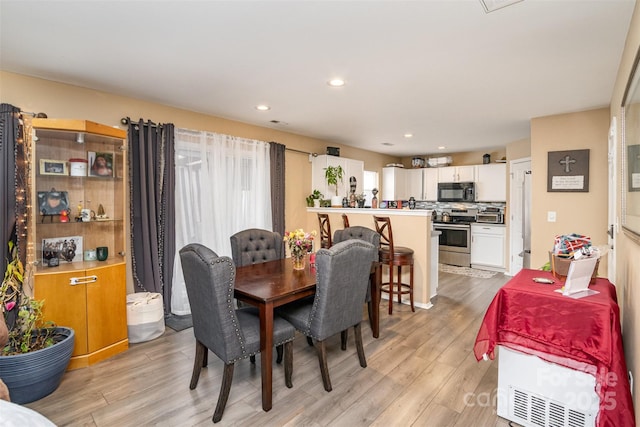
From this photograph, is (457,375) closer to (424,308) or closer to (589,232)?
(424,308)

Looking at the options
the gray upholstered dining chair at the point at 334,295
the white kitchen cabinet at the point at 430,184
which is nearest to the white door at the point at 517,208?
the white kitchen cabinet at the point at 430,184

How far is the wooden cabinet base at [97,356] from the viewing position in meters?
2.61

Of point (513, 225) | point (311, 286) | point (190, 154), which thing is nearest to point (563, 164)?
point (513, 225)

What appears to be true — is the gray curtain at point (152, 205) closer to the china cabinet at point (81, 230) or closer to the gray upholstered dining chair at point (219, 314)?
the china cabinet at point (81, 230)

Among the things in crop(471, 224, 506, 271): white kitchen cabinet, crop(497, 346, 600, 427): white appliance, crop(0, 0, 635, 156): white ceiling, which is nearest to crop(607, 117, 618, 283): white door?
crop(0, 0, 635, 156): white ceiling

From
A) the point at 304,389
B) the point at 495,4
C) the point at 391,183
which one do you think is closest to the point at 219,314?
the point at 304,389

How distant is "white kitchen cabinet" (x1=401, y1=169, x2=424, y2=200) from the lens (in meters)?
7.48

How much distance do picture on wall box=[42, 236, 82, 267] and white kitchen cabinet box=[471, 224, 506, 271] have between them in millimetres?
6163

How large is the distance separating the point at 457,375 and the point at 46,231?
3.59 metres

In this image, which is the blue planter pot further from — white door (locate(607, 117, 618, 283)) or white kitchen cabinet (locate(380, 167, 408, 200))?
white kitchen cabinet (locate(380, 167, 408, 200))

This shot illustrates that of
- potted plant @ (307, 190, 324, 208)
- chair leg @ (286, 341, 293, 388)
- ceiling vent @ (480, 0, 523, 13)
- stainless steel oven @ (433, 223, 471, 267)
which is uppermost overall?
ceiling vent @ (480, 0, 523, 13)

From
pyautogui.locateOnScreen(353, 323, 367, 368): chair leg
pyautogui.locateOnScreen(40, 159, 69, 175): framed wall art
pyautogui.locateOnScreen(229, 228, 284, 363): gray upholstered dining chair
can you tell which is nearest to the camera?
pyautogui.locateOnScreen(353, 323, 367, 368): chair leg

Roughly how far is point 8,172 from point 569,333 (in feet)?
12.9

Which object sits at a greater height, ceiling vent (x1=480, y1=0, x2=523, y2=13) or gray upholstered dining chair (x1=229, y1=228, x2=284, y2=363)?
ceiling vent (x1=480, y1=0, x2=523, y2=13)
